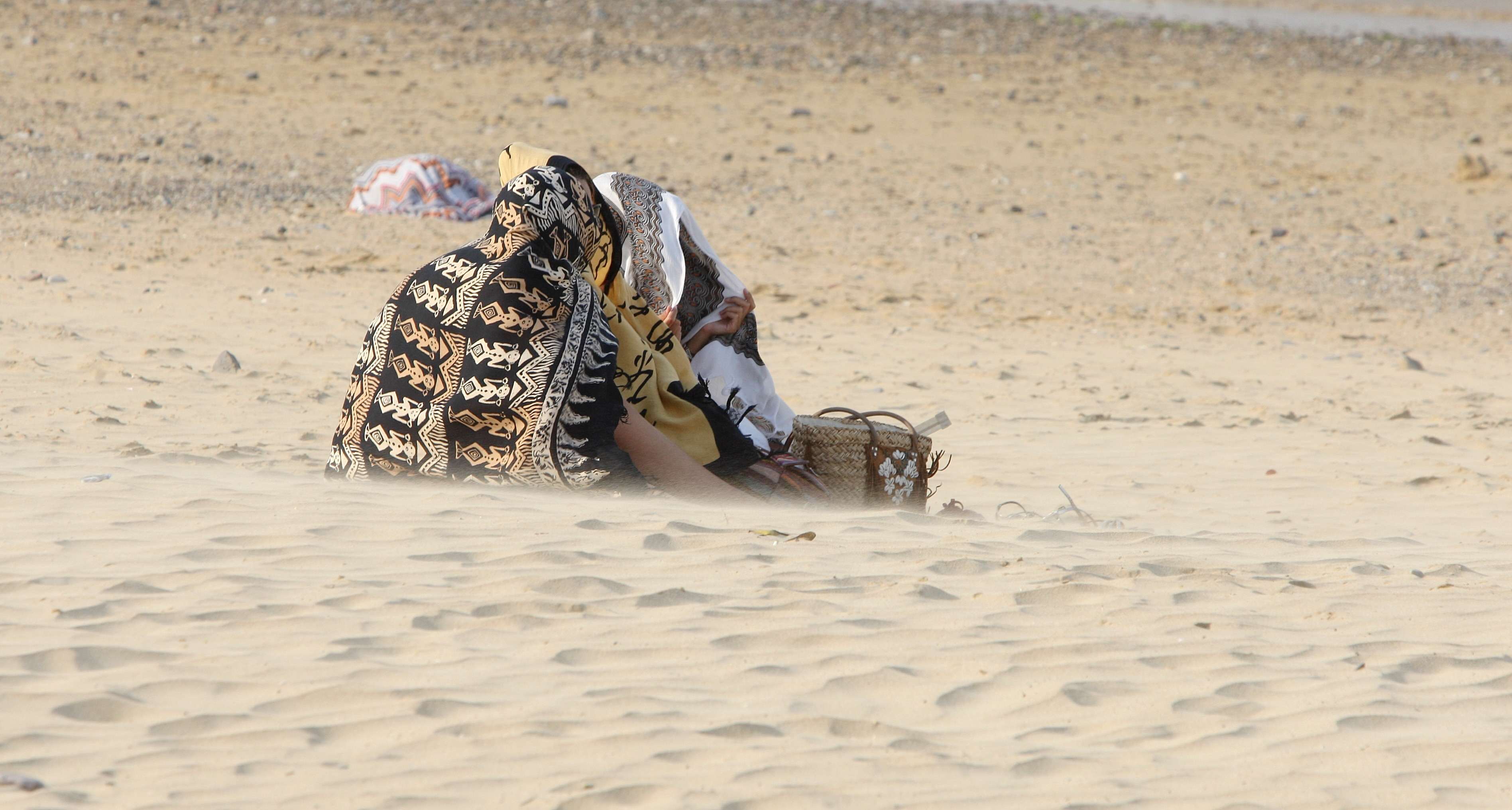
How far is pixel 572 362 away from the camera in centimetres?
452

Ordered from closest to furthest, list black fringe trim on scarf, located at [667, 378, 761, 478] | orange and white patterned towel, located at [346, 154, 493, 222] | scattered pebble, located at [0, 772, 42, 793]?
scattered pebble, located at [0, 772, 42, 793] < black fringe trim on scarf, located at [667, 378, 761, 478] < orange and white patterned towel, located at [346, 154, 493, 222]

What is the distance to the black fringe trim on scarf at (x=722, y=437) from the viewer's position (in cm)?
493

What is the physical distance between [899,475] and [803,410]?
2.70m

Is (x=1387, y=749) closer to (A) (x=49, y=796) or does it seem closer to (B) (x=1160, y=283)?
(A) (x=49, y=796)

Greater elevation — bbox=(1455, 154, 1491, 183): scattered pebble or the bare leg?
bbox=(1455, 154, 1491, 183): scattered pebble

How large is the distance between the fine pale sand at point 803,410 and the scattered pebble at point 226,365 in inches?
7.9

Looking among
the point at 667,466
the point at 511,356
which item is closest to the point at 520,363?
the point at 511,356

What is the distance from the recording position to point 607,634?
12.4 feet

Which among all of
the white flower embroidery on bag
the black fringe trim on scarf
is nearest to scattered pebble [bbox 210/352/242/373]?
the black fringe trim on scarf

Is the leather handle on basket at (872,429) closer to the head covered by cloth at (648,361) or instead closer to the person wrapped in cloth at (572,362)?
the person wrapped in cloth at (572,362)

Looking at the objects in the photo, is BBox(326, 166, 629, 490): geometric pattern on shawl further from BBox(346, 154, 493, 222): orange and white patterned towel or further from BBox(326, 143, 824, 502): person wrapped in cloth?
BBox(346, 154, 493, 222): orange and white patterned towel

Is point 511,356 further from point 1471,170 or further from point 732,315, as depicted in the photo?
point 1471,170

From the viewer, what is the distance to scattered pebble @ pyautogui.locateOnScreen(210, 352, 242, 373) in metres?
8.00

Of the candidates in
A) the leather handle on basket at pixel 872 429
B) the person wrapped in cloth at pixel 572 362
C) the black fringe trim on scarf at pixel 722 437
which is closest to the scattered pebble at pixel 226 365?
the person wrapped in cloth at pixel 572 362
